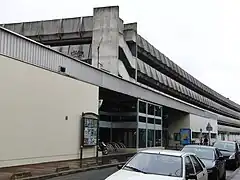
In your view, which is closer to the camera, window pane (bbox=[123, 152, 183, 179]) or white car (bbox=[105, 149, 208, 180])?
white car (bbox=[105, 149, 208, 180])

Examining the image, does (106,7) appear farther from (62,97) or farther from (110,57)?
(62,97)

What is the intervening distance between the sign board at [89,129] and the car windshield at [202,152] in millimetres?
9925

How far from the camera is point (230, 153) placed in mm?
23344

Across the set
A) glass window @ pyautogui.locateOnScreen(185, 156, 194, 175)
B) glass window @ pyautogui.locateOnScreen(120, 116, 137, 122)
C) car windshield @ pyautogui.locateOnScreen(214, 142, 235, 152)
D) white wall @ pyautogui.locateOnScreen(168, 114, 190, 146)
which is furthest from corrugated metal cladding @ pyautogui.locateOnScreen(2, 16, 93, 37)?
glass window @ pyautogui.locateOnScreen(185, 156, 194, 175)

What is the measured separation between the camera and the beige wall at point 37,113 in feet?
58.7

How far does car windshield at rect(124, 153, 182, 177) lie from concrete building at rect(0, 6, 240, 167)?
402 inches

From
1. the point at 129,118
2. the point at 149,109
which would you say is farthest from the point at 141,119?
the point at 149,109

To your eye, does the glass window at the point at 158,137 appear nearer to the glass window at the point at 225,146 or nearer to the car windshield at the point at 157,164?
the glass window at the point at 225,146

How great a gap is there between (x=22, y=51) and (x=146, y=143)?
2042cm

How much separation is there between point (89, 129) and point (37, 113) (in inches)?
225

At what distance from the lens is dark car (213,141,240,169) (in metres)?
22.6

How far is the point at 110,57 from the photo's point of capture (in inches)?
1587

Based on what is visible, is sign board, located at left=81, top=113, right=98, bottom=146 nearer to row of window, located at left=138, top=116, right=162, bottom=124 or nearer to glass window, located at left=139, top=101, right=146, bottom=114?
row of window, located at left=138, top=116, right=162, bottom=124

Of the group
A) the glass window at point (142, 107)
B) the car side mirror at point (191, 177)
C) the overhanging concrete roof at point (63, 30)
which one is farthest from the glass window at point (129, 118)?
the car side mirror at point (191, 177)
